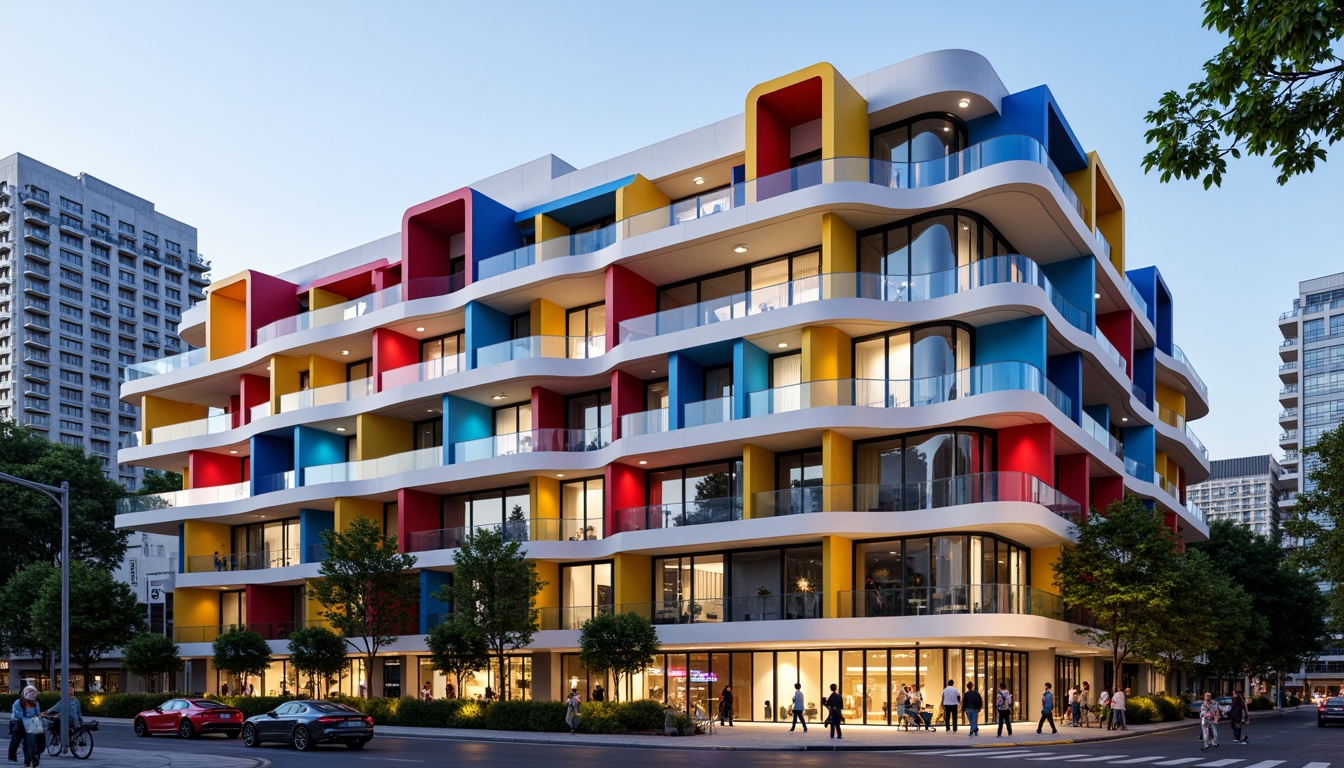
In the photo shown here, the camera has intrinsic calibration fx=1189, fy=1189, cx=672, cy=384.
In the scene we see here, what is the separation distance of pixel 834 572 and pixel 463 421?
18544 mm

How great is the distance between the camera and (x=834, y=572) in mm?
38688

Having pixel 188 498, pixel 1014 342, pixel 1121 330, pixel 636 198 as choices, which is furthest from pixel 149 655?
pixel 1121 330

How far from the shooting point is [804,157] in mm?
44125

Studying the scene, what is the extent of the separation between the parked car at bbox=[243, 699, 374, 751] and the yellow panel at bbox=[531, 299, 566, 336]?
2055 cm

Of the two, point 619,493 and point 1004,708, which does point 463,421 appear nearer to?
point 619,493

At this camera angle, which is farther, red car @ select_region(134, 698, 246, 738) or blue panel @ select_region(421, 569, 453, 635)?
blue panel @ select_region(421, 569, 453, 635)

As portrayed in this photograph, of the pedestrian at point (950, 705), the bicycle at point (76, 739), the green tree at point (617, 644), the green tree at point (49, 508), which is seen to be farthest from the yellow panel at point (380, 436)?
the green tree at point (49, 508)

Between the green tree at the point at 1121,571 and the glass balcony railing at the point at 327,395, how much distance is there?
30.4m

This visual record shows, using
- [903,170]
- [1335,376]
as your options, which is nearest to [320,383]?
[903,170]

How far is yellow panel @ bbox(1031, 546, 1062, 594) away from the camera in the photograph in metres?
43.2

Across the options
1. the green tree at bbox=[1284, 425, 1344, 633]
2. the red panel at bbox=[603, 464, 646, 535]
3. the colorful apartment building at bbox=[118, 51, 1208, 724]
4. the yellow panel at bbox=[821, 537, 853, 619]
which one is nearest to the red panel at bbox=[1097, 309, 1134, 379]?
the colorful apartment building at bbox=[118, 51, 1208, 724]

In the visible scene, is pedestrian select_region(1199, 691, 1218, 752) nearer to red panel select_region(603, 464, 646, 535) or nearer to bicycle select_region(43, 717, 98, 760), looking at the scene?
red panel select_region(603, 464, 646, 535)

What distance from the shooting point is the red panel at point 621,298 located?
4553 cm

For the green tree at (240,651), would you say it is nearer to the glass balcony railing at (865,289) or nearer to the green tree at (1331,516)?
the glass balcony railing at (865,289)
